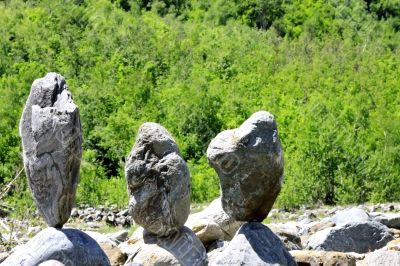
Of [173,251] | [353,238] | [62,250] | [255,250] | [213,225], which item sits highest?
[255,250]

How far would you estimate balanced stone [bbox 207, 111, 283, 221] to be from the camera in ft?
33.0

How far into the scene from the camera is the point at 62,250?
10297 millimetres

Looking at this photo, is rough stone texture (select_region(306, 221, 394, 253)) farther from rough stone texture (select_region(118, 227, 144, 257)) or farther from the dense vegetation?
the dense vegetation

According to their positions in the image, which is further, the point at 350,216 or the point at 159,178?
the point at 350,216

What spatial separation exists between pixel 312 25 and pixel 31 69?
30044 millimetres

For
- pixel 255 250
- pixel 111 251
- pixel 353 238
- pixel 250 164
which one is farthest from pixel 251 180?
pixel 353 238

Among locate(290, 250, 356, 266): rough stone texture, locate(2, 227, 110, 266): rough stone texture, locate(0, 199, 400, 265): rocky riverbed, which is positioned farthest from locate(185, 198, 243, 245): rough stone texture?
locate(2, 227, 110, 266): rough stone texture

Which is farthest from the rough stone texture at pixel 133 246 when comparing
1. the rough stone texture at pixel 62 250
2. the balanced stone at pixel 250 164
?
the balanced stone at pixel 250 164

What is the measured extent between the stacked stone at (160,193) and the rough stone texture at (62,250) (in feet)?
2.75

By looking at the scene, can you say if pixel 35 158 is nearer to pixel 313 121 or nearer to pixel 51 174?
pixel 51 174

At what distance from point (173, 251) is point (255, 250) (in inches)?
55.9

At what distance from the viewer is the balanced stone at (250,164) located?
10055mm

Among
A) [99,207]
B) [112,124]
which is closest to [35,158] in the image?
[99,207]

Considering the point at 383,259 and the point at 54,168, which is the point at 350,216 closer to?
the point at 383,259
